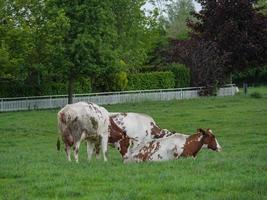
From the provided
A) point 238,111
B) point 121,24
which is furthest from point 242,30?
point 238,111

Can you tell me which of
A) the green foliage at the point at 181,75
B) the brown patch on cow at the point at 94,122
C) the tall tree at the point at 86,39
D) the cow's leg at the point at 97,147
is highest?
the tall tree at the point at 86,39

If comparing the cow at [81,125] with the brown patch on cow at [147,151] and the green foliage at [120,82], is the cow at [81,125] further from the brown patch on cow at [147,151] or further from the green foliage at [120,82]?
the green foliage at [120,82]

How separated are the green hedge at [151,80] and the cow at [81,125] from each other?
36618mm

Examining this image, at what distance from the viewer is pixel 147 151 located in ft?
47.0

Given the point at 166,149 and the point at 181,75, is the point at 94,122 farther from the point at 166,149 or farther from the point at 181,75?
the point at 181,75

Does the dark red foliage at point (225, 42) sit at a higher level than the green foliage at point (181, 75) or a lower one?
A: higher

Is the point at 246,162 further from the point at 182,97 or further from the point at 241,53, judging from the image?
the point at 241,53

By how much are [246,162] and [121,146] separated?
379 cm

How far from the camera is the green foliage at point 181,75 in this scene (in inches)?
2269

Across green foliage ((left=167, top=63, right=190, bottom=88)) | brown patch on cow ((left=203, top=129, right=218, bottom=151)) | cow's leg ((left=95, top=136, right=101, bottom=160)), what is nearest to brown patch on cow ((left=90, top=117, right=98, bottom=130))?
cow's leg ((left=95, top=136, right=101, bottom=160))

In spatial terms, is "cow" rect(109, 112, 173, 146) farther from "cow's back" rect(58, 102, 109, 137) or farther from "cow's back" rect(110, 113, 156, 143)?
"cow's back" rect(58, 102, 109, 137)

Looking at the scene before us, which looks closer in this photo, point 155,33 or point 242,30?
point 242,30

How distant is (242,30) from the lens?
5666 centimetres

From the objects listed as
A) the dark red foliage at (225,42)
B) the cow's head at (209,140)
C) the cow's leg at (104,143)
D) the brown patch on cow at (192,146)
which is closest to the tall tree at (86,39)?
the dark red foliage at (225,42)
